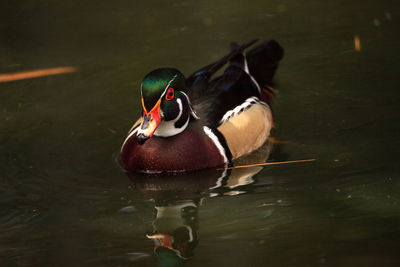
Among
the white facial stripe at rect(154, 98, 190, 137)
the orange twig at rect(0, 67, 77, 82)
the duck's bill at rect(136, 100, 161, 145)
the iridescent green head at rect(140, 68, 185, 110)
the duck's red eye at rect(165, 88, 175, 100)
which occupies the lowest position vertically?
the orange twig at rect(0, 67, 77, 82)

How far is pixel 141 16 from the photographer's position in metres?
10.9

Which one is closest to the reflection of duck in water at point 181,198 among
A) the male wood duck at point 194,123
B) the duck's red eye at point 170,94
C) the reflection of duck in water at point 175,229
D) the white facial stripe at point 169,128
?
the reflection of duck in water at point 175,229

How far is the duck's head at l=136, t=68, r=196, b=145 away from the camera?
6.10 meters

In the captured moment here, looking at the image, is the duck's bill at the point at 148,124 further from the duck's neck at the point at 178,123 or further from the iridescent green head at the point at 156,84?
the duck's neck at the point at 178,123

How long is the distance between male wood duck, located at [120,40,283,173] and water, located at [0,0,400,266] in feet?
0.46

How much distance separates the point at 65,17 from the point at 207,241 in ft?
21.4

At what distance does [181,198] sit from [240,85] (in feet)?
5.46

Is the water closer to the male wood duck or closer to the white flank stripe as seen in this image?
the male wood duck

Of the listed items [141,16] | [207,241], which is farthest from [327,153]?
[141,16]

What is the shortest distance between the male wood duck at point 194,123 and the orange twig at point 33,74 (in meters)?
2.30

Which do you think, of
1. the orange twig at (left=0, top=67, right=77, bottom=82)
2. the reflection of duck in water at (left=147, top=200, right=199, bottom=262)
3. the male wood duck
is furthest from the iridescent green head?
the orange twig at (left=0, top=67, right=77, bottom=82)

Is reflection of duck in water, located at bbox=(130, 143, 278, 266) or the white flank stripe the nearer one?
reflection of duck in water, located at bbox=(130, 143, 278, 266)

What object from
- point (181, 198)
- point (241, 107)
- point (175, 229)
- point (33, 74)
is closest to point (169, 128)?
point (181, 198)

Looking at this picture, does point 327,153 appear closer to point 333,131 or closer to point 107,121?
point 333,131
